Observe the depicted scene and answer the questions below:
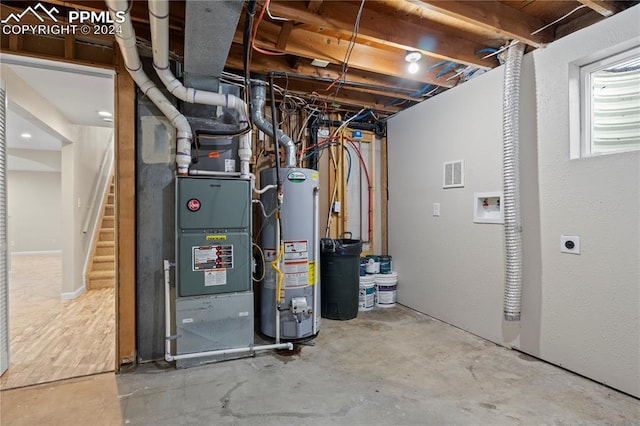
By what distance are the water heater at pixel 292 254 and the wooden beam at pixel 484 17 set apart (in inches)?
59.4

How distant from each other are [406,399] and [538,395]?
33.8 inches

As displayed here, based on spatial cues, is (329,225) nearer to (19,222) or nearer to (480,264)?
(480,264)

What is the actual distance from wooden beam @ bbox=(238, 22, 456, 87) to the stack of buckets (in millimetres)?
2105

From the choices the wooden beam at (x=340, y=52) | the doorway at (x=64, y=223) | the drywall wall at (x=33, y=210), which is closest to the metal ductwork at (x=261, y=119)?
the wooden beam at (x=340, y=52)

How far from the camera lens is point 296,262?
9.33ft

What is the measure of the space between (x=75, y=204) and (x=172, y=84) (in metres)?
3.38

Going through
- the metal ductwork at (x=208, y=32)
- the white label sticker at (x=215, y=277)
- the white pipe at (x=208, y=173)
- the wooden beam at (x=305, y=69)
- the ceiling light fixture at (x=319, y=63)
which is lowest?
the white label sticker at (x=215, y=277)

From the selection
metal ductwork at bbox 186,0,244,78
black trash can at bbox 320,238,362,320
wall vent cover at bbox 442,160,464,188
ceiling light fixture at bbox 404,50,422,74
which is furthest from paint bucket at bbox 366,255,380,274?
metal ductwork at bbox 186,0,244,78

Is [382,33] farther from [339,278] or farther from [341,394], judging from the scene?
[341,394]

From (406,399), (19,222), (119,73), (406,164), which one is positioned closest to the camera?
(406,399)

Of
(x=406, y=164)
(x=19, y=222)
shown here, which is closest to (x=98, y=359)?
(x=406, y=164)

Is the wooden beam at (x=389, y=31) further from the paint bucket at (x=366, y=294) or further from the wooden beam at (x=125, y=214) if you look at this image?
the paint bucket at (x=366, y=294)

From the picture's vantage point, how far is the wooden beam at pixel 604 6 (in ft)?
6.43

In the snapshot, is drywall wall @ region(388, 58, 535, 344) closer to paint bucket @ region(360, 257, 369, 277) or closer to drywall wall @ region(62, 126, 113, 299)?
paint bucket @ region(360, 257, 369, 277)
